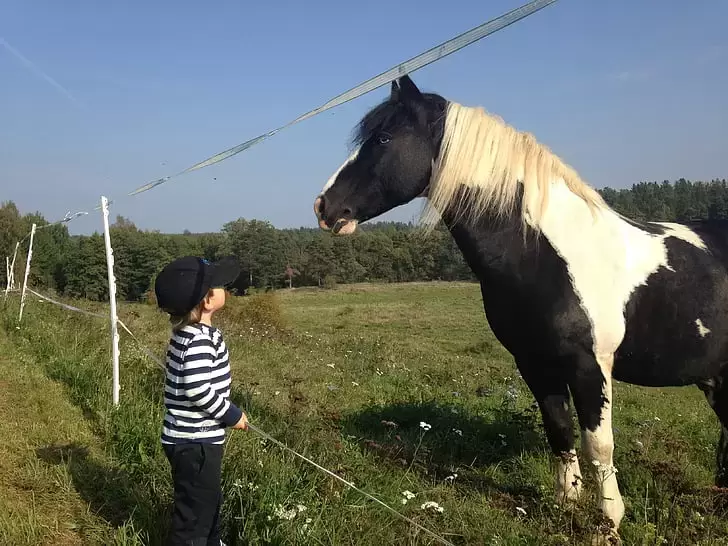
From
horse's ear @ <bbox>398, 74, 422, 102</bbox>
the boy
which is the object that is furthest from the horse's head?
the boy

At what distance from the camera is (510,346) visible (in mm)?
3004

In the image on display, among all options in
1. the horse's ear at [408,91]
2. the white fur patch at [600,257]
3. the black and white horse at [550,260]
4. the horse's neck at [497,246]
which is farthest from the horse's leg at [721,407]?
the horse's ear at [408,91]

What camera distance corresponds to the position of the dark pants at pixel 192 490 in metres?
2.31

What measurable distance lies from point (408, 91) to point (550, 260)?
1.25 meters

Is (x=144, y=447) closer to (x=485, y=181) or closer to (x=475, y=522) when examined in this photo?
(x=475, y=522)

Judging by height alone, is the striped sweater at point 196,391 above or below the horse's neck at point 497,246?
below

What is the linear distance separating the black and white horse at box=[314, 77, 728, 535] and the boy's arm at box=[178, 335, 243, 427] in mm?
1032

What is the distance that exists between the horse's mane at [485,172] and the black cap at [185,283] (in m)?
1.30

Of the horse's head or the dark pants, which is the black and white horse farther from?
the dark pants

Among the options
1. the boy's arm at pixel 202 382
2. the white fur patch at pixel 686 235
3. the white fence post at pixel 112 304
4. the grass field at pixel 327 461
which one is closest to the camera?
the boy's arm at pixel 202 382

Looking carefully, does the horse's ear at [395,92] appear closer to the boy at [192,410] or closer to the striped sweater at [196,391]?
the boy at [192,410]

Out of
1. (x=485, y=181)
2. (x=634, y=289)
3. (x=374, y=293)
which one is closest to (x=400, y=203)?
(x=485, y=181)

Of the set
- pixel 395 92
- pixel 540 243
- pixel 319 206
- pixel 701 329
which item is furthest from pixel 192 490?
pixel 701 329

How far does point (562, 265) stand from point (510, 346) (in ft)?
1.82
